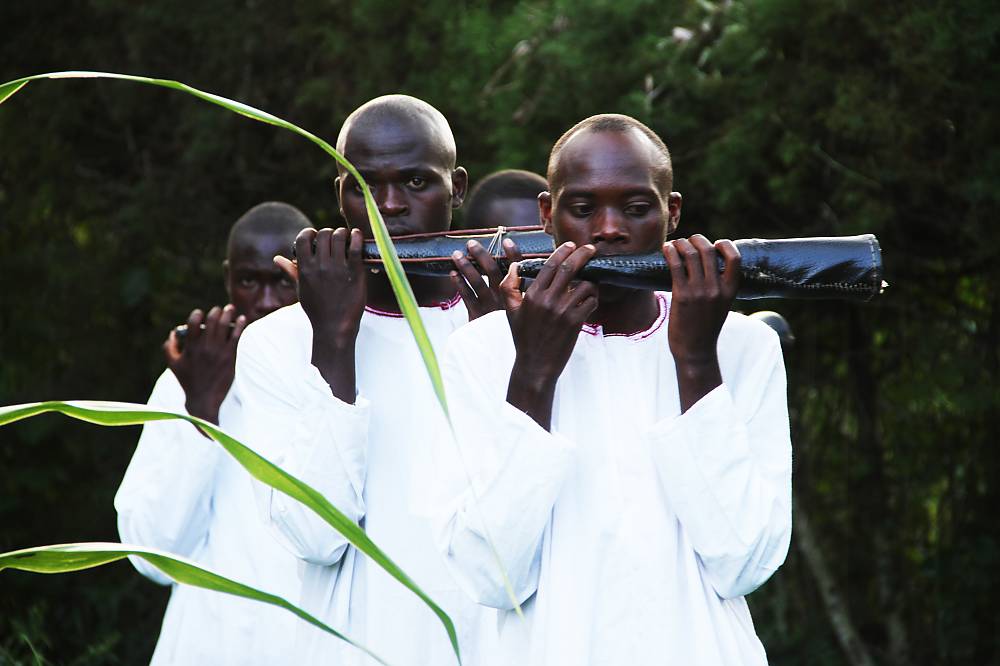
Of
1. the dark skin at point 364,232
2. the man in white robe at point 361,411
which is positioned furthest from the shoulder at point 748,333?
the dark skin at point 364,232

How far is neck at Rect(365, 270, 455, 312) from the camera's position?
328 centimetres

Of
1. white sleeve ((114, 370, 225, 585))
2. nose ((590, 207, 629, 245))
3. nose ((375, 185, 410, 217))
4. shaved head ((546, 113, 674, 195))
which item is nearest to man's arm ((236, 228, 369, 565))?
nose ((375, 185, 410, 217))

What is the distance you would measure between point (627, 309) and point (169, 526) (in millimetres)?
1914

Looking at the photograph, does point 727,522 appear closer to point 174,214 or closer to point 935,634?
point 935,634

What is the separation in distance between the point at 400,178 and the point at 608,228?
888 millimetres

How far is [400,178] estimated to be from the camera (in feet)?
10.8

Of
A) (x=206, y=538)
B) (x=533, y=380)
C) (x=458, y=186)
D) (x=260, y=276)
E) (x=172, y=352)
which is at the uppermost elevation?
(x=458, y=186)

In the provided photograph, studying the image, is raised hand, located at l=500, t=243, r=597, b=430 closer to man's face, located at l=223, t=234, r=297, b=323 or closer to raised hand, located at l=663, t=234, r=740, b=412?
raised hand, located at l=663, t=234, r=740, b=412

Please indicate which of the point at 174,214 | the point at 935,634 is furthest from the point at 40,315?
the point at 935,634

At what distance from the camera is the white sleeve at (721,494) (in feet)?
7.63

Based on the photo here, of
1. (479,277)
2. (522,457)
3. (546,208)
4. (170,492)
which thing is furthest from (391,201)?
(170,492)

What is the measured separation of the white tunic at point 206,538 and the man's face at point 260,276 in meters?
0.37

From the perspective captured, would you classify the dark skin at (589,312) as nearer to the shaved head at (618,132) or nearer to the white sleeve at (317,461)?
the shaved head at (618,132)

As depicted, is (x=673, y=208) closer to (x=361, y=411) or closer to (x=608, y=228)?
(x=608, y=228)
